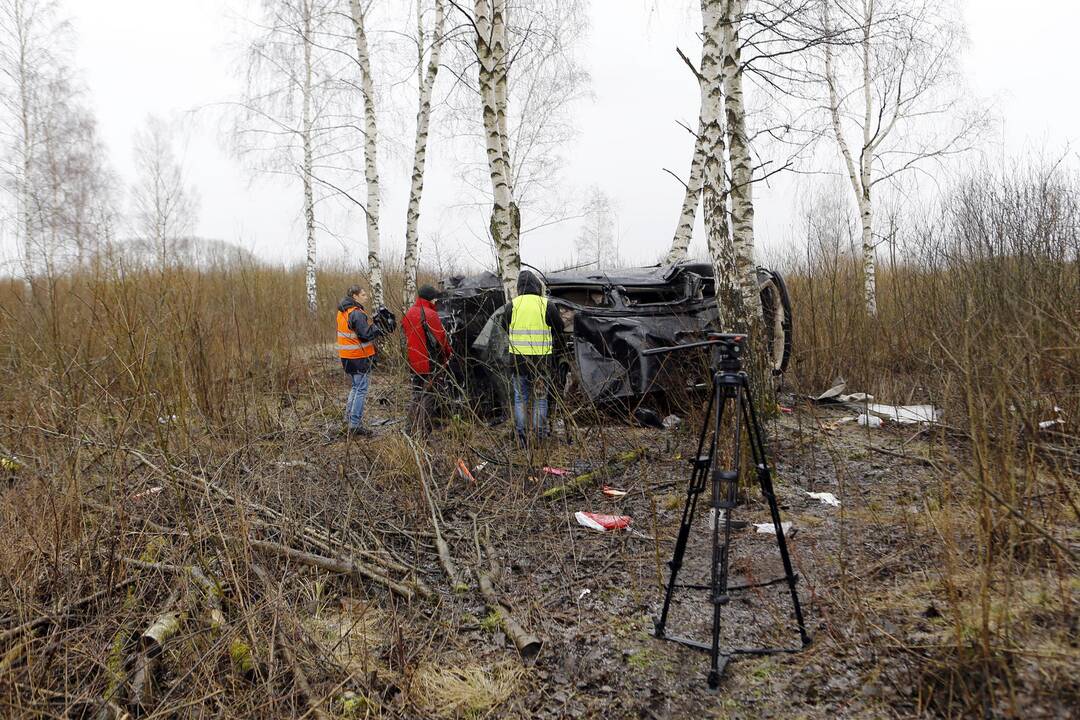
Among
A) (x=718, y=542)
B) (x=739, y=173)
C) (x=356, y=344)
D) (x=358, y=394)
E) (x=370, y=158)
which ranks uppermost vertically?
(x=370, y=158)

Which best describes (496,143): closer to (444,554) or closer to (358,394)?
(358,394)

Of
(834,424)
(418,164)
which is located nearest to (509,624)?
(834,424)

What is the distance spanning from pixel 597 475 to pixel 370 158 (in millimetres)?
8350

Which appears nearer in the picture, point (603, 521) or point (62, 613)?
point (62, 613)

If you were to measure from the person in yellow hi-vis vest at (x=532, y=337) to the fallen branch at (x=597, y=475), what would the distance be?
0.70 meters

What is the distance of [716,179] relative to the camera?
589cm

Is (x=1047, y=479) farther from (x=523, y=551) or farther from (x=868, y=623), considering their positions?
(x=523, y=551)

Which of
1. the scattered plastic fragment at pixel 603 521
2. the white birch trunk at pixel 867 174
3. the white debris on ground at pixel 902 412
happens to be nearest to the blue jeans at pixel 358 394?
the scattered plastic fragment at pixel 603 521

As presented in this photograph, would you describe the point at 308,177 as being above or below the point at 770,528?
above

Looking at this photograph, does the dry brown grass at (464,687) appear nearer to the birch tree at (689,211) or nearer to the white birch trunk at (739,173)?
the white birch trunk at (739,173)

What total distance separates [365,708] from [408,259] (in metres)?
8.74

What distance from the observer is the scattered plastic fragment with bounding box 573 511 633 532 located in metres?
4.57

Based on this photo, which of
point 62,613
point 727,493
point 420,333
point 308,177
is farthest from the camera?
point 308,177

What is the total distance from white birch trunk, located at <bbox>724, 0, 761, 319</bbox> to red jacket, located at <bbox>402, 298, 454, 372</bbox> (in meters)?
2.91
